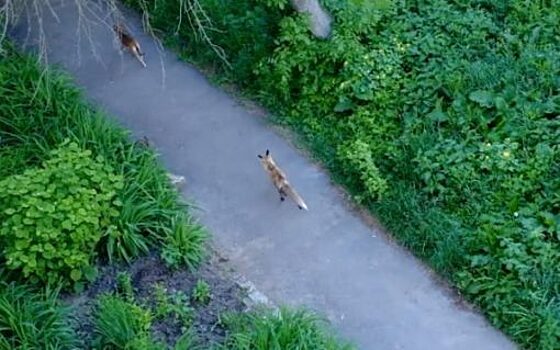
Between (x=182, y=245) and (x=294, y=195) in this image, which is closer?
(x=182, y=245)

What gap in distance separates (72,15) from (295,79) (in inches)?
108

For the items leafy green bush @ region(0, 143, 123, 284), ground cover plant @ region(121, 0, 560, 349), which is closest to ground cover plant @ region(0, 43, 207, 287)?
leafy green bush @ region(0, 143, 123, 284)

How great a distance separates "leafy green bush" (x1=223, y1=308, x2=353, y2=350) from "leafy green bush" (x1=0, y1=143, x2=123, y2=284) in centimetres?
106

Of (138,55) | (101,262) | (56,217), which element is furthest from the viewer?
(138,55)

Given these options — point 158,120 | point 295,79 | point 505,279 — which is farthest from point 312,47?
point 505,279

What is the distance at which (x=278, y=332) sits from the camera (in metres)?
5.91

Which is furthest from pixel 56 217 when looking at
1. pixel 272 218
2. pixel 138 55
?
pixel 138 55

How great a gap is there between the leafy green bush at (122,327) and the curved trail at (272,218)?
105 centimetres

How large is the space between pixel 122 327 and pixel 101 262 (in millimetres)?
924

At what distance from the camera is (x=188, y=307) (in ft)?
20.9

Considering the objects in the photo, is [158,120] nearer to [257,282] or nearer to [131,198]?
[131,198]

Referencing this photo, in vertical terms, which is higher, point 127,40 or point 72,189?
point 127,40

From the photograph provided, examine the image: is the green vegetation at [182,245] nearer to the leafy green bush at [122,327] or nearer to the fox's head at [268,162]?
the leafy green bush at [122,327]

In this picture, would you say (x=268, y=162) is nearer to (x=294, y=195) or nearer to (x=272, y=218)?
(x=294, y=195)
